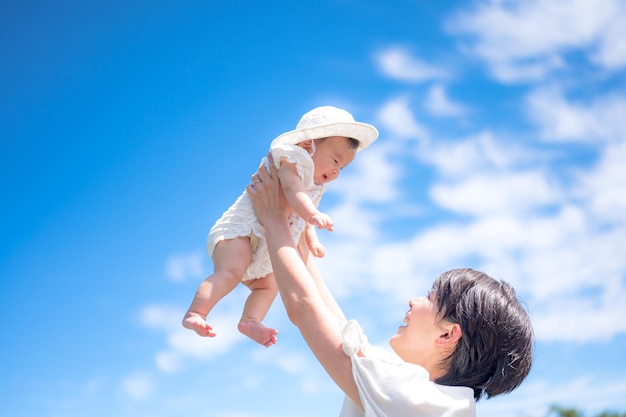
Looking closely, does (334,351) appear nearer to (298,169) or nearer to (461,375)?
(461,375)

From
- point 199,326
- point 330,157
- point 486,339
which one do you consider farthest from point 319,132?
point 486,339

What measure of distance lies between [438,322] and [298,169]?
4.11ft

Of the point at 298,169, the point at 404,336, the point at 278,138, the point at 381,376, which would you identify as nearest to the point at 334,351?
the point at 381,376

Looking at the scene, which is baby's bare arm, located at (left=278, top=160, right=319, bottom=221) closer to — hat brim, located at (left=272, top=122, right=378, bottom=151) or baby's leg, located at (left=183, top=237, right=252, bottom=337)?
hat brim, located at (left=272, top=122, right=378, bottom=151)

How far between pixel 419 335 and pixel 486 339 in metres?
0.34

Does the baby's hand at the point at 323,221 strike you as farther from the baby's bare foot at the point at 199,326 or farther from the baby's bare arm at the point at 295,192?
the baby's bare foot at the point at 199,326

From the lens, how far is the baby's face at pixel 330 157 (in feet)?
13.9

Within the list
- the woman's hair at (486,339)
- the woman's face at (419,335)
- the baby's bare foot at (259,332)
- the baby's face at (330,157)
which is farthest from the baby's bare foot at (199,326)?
the woman's hair at (486,339)

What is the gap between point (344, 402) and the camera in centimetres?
337

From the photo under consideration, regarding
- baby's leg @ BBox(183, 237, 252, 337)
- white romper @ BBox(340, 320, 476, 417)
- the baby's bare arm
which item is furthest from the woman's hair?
baby's leg @ BBox(183, 237, 252, 337)

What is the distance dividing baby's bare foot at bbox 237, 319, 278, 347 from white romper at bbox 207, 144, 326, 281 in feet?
1.30

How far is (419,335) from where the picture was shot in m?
3.48

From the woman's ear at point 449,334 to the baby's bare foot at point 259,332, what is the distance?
0.99 m

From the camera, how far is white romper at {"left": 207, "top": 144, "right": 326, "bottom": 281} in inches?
160
